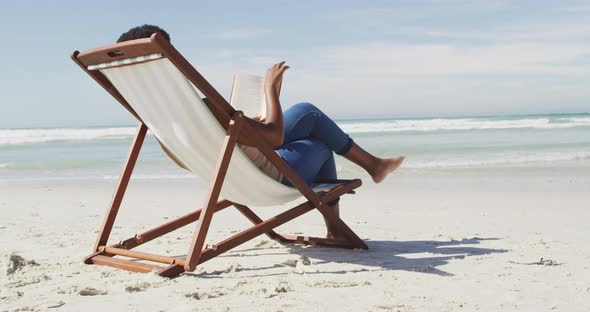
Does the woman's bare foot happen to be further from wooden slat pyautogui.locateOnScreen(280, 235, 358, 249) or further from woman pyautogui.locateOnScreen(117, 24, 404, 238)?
wooden slat pyautogui.locateOnScreen(280, 235, 358, 249)

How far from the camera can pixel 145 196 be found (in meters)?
7.18

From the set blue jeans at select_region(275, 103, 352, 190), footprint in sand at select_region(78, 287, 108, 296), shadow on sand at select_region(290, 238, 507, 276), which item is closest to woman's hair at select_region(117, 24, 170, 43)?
blue jeans at select_region(275, 103, 352, 190)

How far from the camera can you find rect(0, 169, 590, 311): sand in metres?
2.71

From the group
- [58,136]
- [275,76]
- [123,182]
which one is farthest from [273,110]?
[58,136]

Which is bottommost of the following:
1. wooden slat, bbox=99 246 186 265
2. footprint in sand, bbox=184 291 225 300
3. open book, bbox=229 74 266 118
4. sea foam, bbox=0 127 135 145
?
sea foam, bbox=0 127 135 145

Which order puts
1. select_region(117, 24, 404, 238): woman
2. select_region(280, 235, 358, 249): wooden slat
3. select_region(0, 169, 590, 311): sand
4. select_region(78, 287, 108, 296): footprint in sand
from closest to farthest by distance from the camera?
select_region(0, 169, 590, 311): sand → select_region(78, 287, 108, 296): footprint in sand → select_region(117, 24, 404, 238): woman → select_region(280, 235, 358, 249): wooden slat

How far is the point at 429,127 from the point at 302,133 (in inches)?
910

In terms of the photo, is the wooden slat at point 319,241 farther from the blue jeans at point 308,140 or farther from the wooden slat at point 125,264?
the wooden slat at point 125,264

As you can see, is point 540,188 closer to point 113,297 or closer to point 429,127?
point 113,297

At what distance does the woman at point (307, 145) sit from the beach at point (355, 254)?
492 millimetres

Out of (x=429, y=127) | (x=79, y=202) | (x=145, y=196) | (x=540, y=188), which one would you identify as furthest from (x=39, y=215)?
(x=429, y=127)

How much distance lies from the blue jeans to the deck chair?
155mm

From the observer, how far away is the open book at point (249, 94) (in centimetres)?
375

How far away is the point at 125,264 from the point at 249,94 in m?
1.26
